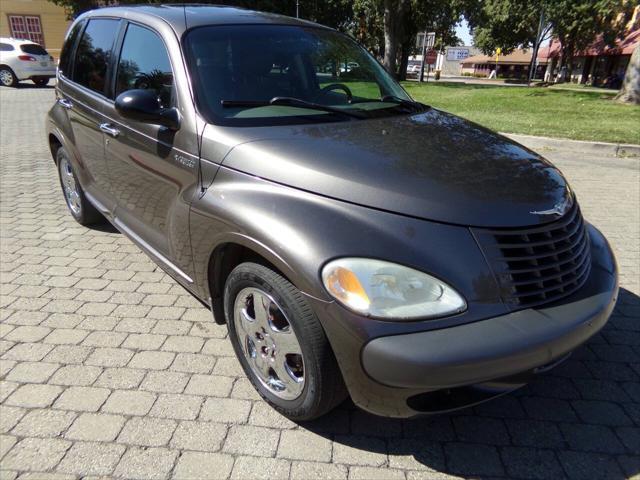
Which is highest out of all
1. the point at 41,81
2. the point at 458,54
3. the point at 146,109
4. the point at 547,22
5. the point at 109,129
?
the point at 547,22

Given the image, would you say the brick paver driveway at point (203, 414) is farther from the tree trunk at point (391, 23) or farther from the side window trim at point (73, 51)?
the tree trunk at point (391, 23)

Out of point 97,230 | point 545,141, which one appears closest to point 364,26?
point 545,141

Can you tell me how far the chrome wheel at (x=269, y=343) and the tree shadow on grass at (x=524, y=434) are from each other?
0.27 metres

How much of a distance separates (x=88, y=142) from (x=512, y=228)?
338 cm

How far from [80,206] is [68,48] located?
1480 millimetres

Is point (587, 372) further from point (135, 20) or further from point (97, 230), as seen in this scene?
point (97, 230)

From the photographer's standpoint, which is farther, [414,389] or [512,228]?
[512,228]

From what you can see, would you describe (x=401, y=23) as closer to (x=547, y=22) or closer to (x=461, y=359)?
(x=547, y=22)

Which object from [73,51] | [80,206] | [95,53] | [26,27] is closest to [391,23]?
[73,51]

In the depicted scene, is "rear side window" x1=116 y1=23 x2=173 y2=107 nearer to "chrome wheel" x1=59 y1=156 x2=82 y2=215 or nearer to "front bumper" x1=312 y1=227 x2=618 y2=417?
"chrome wheel" x1=59 y1=156 x2=82 y2=215

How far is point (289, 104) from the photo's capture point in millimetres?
2707

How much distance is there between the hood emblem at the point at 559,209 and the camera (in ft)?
6.88

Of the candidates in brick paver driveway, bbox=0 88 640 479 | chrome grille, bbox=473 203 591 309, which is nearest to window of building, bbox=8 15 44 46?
brick paver driveway, bbox=0 88 640 479

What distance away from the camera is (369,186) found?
6.62ft
